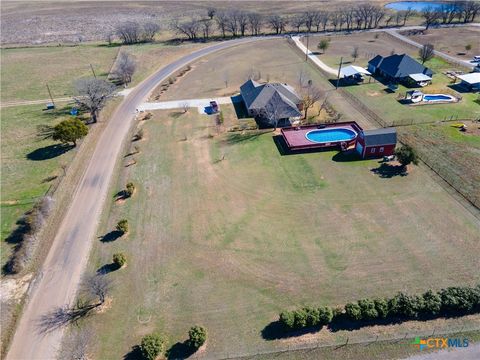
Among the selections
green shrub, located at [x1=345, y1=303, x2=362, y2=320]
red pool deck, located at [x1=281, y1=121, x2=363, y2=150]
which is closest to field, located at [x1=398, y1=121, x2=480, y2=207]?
red pool deck, located at [x1=281, y1=121, x2=363, y2=150]

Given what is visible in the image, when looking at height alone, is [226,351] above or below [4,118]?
below

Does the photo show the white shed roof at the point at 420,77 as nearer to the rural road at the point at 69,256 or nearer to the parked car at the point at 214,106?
the parked car at the point at 214,106

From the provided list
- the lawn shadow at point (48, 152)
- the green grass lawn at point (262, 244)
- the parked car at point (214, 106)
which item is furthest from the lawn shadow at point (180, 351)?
the parked car at point (214, 106)

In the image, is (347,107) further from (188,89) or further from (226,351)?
(226,351)

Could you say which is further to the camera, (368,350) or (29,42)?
(29,42)

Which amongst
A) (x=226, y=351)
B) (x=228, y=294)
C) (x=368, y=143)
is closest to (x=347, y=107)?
(x=368, y=143)

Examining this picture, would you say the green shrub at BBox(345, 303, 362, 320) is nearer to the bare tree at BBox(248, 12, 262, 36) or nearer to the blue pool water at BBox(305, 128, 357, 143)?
the blue pool water at BBox(305, 128, 357, 143)

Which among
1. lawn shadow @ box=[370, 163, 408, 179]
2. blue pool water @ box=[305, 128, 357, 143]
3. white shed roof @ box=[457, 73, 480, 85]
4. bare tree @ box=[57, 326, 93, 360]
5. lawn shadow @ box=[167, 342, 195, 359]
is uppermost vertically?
white shed roof @ box=[457, 73, 480, 85]
